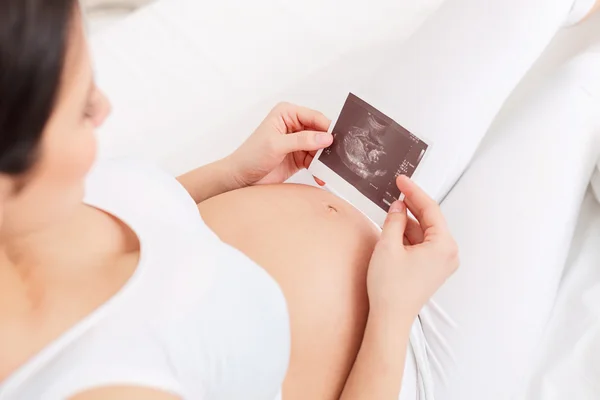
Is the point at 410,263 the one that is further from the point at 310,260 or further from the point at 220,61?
the point at 220,61

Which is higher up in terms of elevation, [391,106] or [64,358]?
[391,106]

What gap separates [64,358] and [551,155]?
0.84 metres

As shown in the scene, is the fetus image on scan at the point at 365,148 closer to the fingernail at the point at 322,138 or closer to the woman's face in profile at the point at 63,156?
the fingernail at the point at 322,138

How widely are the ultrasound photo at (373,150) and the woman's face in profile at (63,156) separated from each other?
21.5 inches

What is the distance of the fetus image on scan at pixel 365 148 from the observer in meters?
0.99

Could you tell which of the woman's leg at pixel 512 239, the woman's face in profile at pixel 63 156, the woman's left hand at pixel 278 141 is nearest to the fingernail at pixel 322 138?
the woman's left hand at pixel 278 141

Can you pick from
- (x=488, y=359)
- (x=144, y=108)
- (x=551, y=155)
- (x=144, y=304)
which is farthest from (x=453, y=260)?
(x=144, y=108)

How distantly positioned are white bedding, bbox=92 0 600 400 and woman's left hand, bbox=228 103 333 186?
261 millimetres

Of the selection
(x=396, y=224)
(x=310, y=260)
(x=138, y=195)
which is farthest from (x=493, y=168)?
(x=138, y=195)

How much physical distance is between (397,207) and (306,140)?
Answer: 0.20m

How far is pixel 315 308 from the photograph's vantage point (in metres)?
0.87

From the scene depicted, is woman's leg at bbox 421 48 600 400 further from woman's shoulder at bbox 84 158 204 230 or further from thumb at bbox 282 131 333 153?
woman's shoulder at bbox 84 158 204 230

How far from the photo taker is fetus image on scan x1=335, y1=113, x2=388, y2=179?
3.26 ft

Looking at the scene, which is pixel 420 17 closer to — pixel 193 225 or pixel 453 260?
pixel 453 260
